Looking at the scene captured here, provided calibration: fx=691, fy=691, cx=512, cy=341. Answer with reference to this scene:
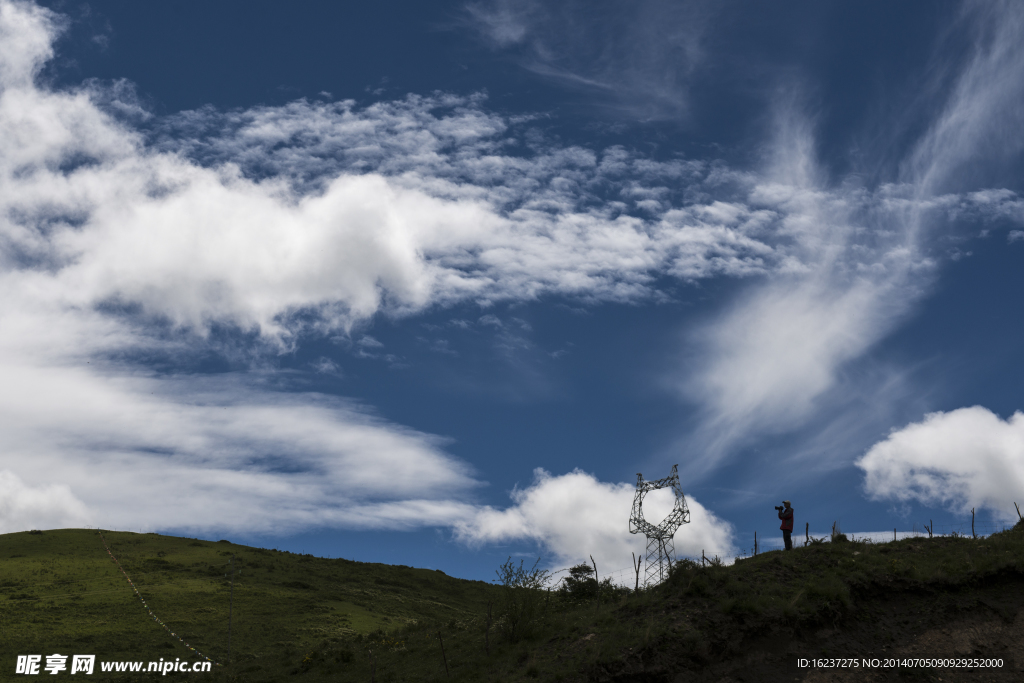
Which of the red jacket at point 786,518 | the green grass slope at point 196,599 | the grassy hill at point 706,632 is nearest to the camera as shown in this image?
the grassy hill at point 706,632

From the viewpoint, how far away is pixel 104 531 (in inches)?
2965

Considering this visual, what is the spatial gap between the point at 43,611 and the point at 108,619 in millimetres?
4855

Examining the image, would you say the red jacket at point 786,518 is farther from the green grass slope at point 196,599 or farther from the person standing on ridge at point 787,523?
the green grass slope at point 196,599

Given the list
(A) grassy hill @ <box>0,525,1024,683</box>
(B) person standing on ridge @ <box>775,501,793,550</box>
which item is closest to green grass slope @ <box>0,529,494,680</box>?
(A) grassy hill @ <box>0,525,1024,683</box>

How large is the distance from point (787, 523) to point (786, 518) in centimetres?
20

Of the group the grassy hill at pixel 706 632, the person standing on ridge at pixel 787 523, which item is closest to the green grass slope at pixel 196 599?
the grassy hill at pixel 706 632

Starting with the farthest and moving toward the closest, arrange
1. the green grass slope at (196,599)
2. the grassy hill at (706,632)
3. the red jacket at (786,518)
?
the green grass slope at (196,599) → the red jacket at (786,518) → the grassy hill at (706,632)

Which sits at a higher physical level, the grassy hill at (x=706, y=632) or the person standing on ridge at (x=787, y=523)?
the person standing on ridge at (x=787, y=523)

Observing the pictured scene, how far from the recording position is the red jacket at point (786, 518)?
93.3ft

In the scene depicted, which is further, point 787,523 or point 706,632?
point 787,523

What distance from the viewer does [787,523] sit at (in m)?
28.6

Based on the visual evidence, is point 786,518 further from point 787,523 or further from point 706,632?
point 706,632

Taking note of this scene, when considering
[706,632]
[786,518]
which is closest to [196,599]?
[706,632]

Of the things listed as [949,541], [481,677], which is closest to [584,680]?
[481,677]
